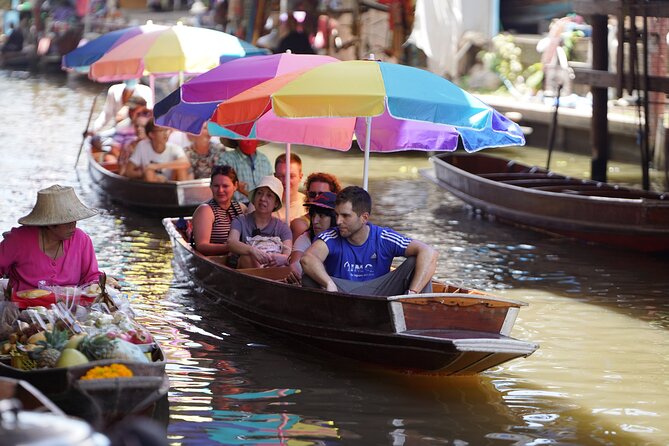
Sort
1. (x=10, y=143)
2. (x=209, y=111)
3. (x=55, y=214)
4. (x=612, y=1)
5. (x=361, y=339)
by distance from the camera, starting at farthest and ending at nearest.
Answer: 1. (x=10, y=143)
2. (x=612, y=1)
3. (x=209, y=111)
4. (x=361, y=339)
5. (x=55, y=214)

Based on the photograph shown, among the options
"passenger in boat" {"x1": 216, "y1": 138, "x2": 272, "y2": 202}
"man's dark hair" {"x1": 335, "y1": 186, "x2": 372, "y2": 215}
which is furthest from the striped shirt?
"man's dark hair" {"x1": 335, "y1": 186, "x2": 372, "y2": 215}

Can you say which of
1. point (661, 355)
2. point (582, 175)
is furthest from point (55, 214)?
point (582, 175)

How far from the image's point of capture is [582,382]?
8.43 metres

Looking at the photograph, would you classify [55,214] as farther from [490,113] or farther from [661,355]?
[661,355]

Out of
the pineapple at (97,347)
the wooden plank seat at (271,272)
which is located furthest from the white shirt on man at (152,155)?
the pineapple at (97,347)

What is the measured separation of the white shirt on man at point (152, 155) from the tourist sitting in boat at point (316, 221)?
580 centimetres

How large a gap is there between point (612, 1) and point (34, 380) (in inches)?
442

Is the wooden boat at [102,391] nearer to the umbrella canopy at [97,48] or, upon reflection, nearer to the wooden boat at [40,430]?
the wooden boat at [40,430]

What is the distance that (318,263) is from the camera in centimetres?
820

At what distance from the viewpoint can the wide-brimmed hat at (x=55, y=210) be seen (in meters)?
7.57

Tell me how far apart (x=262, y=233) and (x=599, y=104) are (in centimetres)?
780

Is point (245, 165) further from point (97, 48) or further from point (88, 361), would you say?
point (88, 361)

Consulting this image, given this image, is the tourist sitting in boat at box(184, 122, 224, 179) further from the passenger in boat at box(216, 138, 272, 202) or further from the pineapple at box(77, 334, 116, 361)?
the pineapple at box(77, 334, 116, 361)

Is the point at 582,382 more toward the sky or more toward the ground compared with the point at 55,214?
more toward the ground
